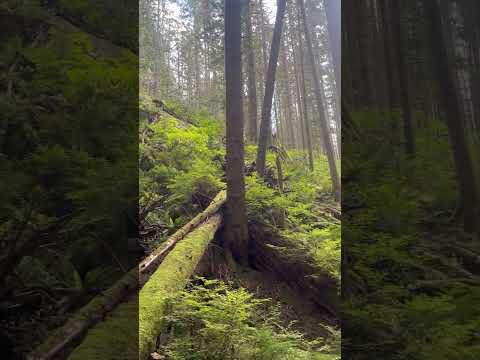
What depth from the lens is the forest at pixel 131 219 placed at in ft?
6.35

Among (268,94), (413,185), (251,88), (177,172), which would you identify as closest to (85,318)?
(413,185)

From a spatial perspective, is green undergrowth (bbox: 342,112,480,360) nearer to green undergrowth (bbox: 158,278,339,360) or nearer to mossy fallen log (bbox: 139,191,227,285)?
green undergrowth (bbox: 158,278,339,360)

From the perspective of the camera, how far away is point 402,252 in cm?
197

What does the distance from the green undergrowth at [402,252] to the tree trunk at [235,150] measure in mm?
1877

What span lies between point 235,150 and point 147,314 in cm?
199

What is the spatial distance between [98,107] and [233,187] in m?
2.03

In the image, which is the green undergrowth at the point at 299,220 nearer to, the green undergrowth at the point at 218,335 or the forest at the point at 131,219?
the forest at the point at 131,219

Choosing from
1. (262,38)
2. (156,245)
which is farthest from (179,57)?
(156,245)

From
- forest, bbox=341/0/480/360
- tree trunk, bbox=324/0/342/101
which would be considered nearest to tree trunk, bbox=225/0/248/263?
tree trunk, bbox=324/0/342/101

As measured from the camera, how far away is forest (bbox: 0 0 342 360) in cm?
194

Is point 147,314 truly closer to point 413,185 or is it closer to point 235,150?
point 235,150

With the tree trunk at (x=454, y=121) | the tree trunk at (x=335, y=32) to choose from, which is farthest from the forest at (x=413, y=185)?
the tree trunk at (x=335, y=32)

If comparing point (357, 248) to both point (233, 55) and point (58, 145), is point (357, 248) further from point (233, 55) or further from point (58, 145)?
point (233, 55)

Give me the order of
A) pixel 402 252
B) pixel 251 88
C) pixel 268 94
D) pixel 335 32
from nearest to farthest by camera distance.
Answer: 1. pixel 402 252
2. pixel 335 32
3. pixel 268 94
4. pixel 251 88
